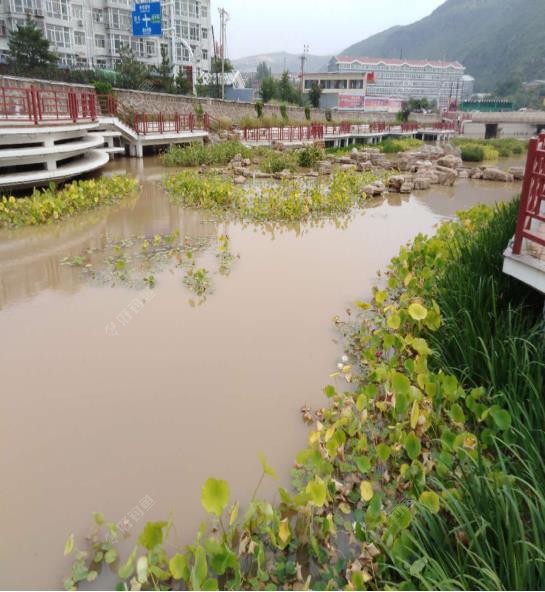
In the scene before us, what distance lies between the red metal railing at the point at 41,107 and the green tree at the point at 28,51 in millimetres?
16088

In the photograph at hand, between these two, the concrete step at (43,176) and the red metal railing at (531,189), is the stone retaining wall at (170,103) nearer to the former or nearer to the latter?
the concrete step at (43,176)

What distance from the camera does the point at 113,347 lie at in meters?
4.61

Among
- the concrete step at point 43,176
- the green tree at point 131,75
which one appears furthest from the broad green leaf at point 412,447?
the green tree at point 131,75

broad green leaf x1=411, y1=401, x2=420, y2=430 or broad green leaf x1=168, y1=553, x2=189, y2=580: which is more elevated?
broad green leaf x1=411, y1=401, x2=420, y2=430

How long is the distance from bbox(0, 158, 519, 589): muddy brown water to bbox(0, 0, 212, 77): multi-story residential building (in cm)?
3088

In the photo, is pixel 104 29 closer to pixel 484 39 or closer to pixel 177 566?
pixel 177 566

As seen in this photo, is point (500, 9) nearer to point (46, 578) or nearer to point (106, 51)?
point (106, 51)

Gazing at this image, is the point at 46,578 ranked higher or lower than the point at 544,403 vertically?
lower

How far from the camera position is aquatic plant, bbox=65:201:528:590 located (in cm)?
232

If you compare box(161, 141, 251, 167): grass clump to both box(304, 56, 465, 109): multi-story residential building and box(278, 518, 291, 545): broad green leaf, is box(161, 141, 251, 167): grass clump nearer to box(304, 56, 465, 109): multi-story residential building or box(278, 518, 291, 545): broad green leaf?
box(278, 518, 291, 545): broad green leaf

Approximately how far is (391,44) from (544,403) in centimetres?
21398

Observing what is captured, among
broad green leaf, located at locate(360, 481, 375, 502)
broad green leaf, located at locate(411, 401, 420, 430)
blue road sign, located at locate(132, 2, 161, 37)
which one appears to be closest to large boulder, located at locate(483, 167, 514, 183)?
broad green leaf, located at locate(411, 401, 420, 430)

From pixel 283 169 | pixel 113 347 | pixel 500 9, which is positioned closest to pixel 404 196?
pixel 283 169

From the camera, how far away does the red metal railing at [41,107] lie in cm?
1020
